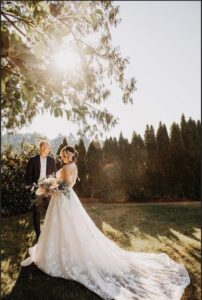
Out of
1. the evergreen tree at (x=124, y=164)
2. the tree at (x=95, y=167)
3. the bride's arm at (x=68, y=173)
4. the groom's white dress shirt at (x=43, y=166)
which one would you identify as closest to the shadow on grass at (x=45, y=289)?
the bride's arm at (x=68, y=173)

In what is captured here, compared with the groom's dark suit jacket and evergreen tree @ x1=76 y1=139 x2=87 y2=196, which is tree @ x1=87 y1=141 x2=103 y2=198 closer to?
evergreen tree @ x1=76 y1=139 x2=87 y2=196

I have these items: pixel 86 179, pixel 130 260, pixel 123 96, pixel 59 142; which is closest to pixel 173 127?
pixel 86 179

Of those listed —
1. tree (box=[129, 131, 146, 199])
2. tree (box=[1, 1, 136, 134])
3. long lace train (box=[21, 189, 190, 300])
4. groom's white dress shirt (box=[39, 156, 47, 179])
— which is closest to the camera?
tree (box=[1, 1, 136, 134])

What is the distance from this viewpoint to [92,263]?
5121 mm

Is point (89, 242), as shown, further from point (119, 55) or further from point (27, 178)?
point (119, 55)

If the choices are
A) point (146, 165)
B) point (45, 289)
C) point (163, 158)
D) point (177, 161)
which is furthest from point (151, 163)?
point (45, 289)

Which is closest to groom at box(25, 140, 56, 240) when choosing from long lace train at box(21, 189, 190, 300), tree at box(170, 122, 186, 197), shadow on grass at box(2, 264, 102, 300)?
long lace train at box(21, 189, 190, 300)

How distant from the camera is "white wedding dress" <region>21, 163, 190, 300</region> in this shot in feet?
15.5

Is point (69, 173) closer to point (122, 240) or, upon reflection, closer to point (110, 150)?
point (122, 240)

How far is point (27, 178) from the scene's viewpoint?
708cm

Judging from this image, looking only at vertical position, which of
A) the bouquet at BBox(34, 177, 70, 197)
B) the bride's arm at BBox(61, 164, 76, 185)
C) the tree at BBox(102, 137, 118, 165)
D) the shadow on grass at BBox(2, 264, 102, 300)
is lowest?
the shadow on grass at BBox(2, 264, 102, 300)

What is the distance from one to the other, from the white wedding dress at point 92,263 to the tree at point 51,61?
1.66 m

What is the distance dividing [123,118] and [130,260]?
393 centimetres

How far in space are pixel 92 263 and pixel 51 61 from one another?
3533 millimetres
